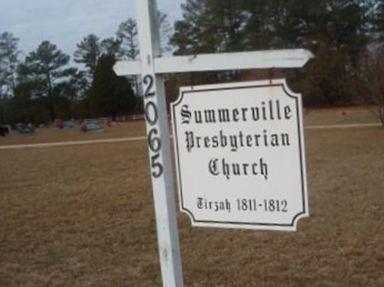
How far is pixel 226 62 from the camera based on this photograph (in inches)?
105

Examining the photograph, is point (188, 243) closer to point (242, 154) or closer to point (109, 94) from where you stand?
point (242, 154)

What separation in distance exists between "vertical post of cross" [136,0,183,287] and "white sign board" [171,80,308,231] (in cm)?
7

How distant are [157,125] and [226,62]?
1.26 ft

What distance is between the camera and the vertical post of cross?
279 centimetres

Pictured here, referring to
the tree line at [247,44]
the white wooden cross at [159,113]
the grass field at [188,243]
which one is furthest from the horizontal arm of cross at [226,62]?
the tree line at [247,44]

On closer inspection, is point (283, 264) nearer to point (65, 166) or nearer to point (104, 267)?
point (104, 267)

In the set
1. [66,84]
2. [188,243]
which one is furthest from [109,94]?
[188,243]

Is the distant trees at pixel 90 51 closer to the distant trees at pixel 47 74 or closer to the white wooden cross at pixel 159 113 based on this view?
the distant trees at pixel 47 74

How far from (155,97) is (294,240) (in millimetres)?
3838

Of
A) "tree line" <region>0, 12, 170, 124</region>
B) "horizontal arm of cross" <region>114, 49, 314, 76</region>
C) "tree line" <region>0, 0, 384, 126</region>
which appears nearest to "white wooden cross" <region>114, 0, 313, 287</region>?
"horizontal arm of cross" <region>114, 49, 314, 76</region>

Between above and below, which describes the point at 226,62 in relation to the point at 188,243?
above

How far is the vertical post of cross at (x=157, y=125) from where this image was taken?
2795 millimetres

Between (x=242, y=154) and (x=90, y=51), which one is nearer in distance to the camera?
(x=242, y=154)

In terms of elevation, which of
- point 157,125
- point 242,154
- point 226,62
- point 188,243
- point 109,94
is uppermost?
point 226,62
